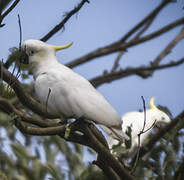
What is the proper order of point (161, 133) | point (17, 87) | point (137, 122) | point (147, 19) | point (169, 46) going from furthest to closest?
point (169, 46)
point (147, 19)
point (137, 122)
point (161, 133)
point (17, 87)

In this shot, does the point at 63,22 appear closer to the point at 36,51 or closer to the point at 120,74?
the point at 36,51

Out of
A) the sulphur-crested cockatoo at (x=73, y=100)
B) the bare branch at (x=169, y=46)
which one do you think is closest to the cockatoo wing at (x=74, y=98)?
the sulphur-crested cockatoo at (x=73, y=100)

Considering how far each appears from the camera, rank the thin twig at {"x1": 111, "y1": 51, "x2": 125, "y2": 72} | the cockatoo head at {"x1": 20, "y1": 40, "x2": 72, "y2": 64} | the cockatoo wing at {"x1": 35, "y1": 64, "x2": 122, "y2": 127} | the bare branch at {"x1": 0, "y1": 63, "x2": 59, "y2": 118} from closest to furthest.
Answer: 1. the bare branch at {"x1": 0, "y1": 63, "x2": 59, "y2": 118}
2. the cockatoo wing at {"x1": 35, "y1": 64, "x2": 122, "y2": 127}
3. the cockatoo head at {"x1": 20, "y1": 40, "x2": 72, "y2": 64}
4. the thin twig at {"x1": 111, "y1": 51, "x2": 125, "y2": 72}

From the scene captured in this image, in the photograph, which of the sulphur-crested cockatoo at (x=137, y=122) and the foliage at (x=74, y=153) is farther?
the sulphur-crested cockatoo at (x=137, y=122)

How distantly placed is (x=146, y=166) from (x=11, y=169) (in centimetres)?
174

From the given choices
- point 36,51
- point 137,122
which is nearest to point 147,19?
point 137,122

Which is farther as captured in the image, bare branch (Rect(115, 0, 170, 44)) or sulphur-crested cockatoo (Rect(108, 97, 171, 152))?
bare branch (Rect(115, 0, 170, 44))

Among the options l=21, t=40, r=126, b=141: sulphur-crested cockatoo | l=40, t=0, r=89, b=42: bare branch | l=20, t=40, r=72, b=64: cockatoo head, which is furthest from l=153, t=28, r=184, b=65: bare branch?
l=40, t=0, r=89, b=42: bare branch

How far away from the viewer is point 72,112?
1.76 meters

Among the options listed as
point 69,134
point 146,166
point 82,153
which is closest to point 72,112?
point 69,134

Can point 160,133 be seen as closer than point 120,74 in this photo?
Yes

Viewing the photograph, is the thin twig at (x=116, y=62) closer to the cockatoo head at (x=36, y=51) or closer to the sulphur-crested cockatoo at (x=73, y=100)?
the cockatoo head at (x=36, y=51)

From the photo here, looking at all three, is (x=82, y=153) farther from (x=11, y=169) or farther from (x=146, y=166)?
(x=146, y=166)

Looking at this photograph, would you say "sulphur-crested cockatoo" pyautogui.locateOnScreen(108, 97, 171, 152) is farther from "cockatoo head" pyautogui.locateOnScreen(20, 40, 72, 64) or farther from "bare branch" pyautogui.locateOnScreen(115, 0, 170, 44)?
"cockatoo head" pyautogui.locateOnScreen(20, 40, 72, 64)
